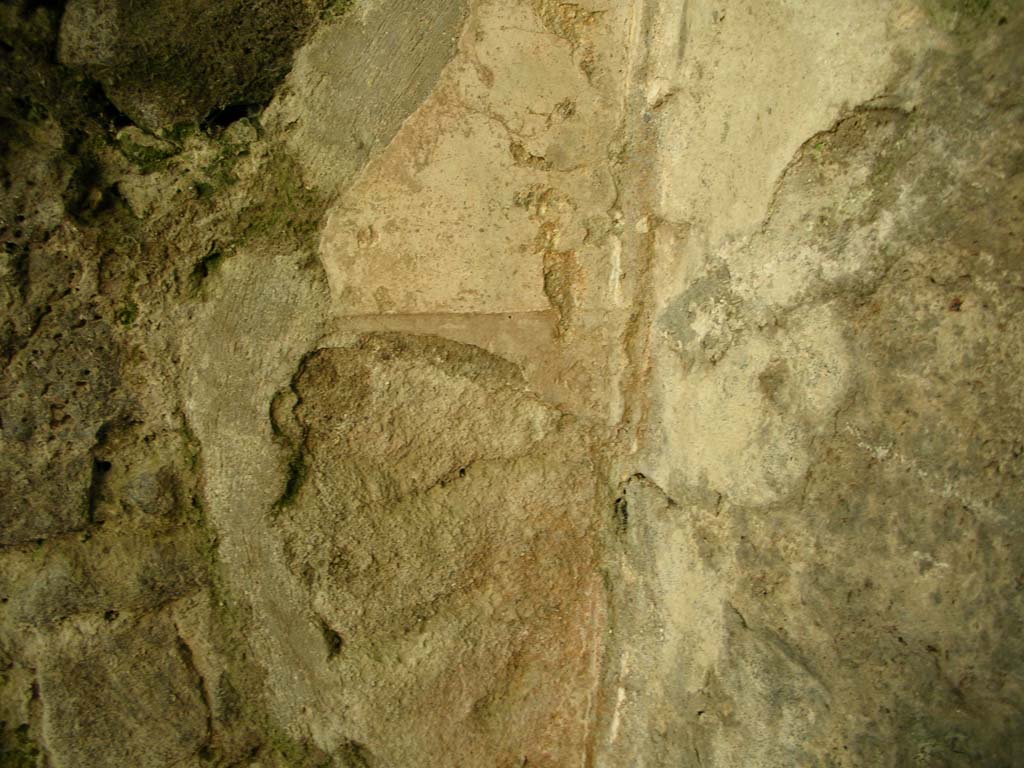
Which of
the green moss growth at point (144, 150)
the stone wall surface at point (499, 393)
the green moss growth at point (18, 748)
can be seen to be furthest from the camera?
the green moss growth at point (18, 748)

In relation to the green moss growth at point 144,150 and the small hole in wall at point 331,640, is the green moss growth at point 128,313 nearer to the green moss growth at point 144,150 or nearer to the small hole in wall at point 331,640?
the green moss growth at point 144,150

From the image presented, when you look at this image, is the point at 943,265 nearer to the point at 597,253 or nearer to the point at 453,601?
the point at 597,253

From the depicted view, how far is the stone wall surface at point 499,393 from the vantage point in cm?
156

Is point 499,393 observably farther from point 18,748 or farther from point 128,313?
point 18,748

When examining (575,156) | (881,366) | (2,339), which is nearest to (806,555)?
(881,366)

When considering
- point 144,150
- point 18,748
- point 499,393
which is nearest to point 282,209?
point 144,150

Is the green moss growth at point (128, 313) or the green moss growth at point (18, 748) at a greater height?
the green moss growth at point (128, 313)

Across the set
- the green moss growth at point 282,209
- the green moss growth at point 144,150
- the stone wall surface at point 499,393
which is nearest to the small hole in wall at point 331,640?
the stone wall surface at point 499,393

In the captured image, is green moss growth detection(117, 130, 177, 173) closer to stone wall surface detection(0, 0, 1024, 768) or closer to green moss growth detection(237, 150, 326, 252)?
stone wall surface detection(0, 0, 1024, 768)

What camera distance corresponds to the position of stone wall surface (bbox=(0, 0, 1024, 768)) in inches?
61.3

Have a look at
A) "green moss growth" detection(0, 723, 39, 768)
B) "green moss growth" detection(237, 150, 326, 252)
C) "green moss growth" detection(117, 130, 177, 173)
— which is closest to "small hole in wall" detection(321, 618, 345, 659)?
"green moss growth" detection(0, 723, 39, 768)

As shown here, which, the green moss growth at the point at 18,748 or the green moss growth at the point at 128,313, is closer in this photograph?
the green moss growth at the point at 128,313

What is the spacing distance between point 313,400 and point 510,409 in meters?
0.45

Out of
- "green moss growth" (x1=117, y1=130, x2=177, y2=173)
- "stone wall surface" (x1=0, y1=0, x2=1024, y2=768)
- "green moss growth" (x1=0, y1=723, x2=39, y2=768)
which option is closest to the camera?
"stone wall surface" (x1=0, y1=0, x2=1024, y2=768)
